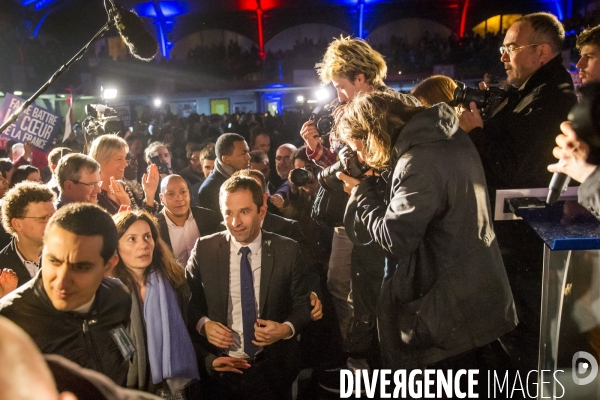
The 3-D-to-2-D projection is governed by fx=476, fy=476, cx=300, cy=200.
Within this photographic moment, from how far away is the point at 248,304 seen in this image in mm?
2631

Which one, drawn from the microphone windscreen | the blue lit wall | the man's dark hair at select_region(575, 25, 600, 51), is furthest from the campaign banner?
the blue lit wall

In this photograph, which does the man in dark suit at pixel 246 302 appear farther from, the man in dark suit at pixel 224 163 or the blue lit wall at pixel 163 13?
the blue lit wall at pixel 163 13

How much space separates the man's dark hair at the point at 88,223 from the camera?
1707 mm

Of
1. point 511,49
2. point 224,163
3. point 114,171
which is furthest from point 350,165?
point 114,171

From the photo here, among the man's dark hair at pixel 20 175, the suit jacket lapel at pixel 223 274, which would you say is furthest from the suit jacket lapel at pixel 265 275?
the man's dark hair at pixel 20 175

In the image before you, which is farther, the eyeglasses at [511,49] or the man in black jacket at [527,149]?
the eyeglasses at [511,49]

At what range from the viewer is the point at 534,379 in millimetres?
2383

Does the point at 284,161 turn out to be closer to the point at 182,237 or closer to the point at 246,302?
the point at 182,237

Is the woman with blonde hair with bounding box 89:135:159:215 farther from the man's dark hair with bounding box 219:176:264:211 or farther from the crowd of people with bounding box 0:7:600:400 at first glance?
the man's dark hair with bounding box 219:176:264:211

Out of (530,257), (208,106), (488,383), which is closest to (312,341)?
(488,383)

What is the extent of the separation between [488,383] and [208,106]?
2322 cm

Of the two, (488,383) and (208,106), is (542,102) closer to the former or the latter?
(488,383)

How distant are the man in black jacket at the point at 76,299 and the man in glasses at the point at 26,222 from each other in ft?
3.48

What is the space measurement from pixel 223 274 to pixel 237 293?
0.43 feet
